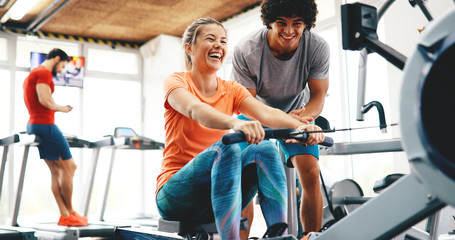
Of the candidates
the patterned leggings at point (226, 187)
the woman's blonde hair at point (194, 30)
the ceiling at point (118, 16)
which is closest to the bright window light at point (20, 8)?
the ceiling at point (118, 16)

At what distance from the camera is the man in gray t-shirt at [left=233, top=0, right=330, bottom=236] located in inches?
79.1

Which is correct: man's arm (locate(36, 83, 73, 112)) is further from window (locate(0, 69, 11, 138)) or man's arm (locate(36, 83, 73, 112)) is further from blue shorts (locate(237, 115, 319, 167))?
window (locate(0, 69, 11, 138))

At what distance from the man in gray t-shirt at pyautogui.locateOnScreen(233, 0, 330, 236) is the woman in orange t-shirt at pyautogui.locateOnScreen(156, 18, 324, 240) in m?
0.30

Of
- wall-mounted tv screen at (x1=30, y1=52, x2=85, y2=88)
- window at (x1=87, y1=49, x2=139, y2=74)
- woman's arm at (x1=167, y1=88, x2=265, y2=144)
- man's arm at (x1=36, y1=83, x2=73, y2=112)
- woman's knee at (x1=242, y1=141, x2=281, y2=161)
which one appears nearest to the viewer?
woman's arm at (x1=167, y1=88, x2=265, y2=144)

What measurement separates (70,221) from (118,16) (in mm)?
3106

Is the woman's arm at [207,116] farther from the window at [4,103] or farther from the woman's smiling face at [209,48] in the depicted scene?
A: the window at [4,103]

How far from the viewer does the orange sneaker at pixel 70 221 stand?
4.10 meters

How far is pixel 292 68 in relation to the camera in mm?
2115

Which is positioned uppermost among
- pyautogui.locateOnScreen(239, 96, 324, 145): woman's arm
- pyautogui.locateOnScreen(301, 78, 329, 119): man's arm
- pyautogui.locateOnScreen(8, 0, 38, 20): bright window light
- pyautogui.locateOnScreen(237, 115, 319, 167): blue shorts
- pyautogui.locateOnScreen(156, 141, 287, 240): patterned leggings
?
pyautogui.locateOnScreen(8, 0, 38, 20): bright window light

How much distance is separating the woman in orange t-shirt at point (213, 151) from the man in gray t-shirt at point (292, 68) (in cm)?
30

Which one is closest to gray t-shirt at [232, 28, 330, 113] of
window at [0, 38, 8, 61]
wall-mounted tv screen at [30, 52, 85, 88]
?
wall-mounted tv screen at [30, 52, 85, 88]

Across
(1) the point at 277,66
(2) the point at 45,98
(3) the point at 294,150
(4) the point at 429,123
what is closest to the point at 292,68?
(1) the point at 277,66

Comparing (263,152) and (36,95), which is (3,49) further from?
(263,152)

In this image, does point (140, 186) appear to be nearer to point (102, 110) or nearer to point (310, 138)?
point (102, 110)
